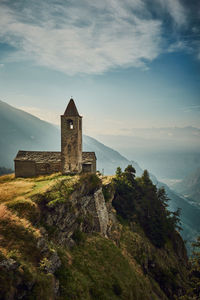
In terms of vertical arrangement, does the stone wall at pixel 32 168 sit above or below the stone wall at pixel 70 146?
below

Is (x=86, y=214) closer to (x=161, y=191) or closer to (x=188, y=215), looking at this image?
(x=161, y=191)

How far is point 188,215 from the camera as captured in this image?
640 ft

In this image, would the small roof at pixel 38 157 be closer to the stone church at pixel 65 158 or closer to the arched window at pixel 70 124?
the stone church at pixel 65 158

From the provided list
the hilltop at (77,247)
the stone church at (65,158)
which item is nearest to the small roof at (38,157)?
the stone church at (65,158)

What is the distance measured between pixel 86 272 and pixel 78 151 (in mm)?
18545

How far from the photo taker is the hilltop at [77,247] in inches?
504

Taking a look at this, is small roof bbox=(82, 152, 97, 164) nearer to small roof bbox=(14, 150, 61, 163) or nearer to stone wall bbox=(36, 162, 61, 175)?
small roof bbox=(14, 150, 61, 163)

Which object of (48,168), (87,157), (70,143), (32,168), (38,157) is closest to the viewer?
(70,143)

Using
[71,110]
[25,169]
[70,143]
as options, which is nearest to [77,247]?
[70,143]

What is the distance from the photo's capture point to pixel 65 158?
3128 centimetres

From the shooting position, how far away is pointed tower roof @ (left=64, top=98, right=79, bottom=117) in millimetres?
31661

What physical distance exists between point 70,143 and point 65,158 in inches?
113

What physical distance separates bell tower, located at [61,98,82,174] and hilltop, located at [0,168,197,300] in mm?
3791

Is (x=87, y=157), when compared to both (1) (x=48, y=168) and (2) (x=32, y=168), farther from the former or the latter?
(2) (x=32, y=168)
